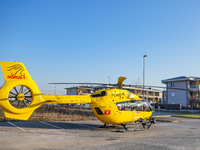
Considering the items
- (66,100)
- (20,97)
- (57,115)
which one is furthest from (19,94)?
(57,115)

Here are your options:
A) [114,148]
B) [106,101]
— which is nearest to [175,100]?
[106,101]

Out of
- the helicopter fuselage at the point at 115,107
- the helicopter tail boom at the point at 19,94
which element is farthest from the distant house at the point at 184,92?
the helicopter tail boom at the point at 19,94

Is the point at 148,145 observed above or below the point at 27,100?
below

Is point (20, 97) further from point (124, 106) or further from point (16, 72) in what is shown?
point (124, 106)

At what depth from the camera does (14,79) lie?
501 inches

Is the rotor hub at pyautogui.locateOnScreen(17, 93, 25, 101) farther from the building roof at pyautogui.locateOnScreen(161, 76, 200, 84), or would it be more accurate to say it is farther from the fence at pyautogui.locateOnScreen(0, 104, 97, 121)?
the building roof at pyautogui.locateOnScreen(161, 76, 200, 84)

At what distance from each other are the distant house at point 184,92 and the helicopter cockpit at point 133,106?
44.3 m

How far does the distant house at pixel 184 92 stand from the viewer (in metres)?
56.7

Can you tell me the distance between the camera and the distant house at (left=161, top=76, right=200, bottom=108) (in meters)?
56.7

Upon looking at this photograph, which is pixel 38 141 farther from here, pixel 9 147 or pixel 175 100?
pixel 175 100

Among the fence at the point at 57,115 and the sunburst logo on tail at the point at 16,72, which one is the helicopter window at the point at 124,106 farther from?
the fence at the point at 57,115

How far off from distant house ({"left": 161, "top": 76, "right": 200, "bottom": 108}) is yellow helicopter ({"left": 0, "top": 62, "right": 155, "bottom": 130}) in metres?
45.3

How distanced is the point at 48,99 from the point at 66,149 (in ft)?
16.3

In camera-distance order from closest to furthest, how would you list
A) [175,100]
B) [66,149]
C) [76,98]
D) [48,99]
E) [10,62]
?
[66,149]
[10,62]
[48,99]
[76,98]
[175,100]
